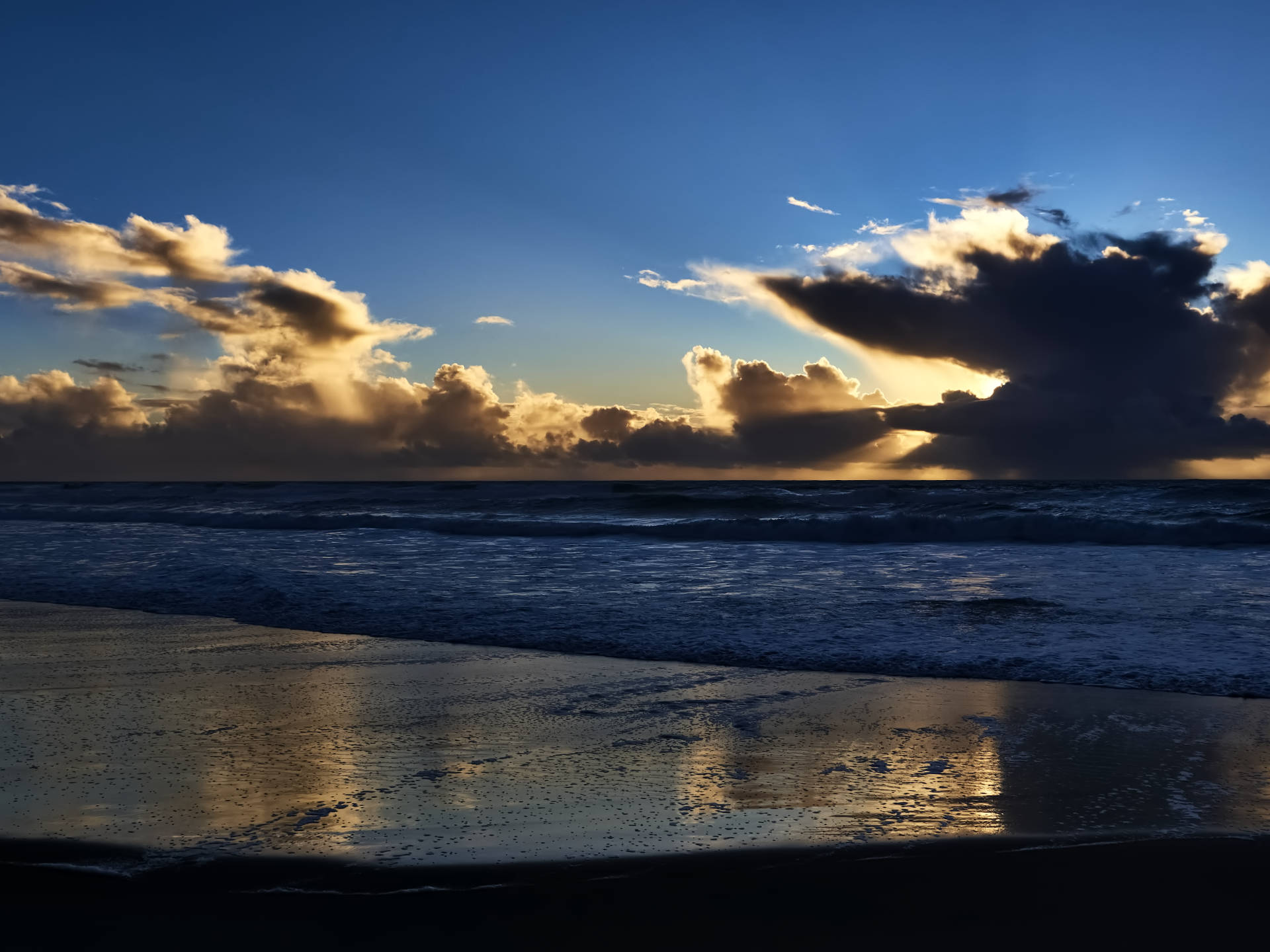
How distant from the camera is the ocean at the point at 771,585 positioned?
7.00 metres

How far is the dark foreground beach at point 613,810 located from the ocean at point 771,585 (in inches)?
44.5

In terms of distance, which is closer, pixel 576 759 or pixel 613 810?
pixel 613 810

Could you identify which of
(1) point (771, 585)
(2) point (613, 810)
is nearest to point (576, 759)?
(2) point (613, 810)

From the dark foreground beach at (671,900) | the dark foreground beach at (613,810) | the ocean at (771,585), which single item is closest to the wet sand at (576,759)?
the dark foreground beach at (613,810)

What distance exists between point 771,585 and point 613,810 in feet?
25.0

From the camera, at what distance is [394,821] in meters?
3.39

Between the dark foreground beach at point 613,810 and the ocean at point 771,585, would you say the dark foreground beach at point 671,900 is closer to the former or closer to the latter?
the dark foreground beach at point 613,810

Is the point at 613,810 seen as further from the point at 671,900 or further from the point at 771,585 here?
the point at 771,585

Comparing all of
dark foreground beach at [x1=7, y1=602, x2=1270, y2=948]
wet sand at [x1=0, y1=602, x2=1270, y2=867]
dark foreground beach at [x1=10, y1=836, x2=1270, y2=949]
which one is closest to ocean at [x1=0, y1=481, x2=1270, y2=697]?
wet sand at [x1=0, y1=602, x2=1270, y2=867]

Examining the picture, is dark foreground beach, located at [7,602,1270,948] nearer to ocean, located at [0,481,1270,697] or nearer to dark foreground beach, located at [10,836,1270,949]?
dark foreground beach, located at [10,836,1270,949]

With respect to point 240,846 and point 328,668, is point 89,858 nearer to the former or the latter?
point 240,846

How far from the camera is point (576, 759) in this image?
4.26 m

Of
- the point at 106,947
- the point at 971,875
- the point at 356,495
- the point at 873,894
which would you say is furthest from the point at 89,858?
the point at 356,495

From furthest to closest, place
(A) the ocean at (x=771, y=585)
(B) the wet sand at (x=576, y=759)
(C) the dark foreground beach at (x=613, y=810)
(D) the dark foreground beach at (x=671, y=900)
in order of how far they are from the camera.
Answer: (A) the ocean at (x=771, y=585) → (B) the wet sand at (x=576, y=759) → (C) the dark foreground beach at (x=613, y=810) → (D) the dark foreground beach at (x=671, y=900)
